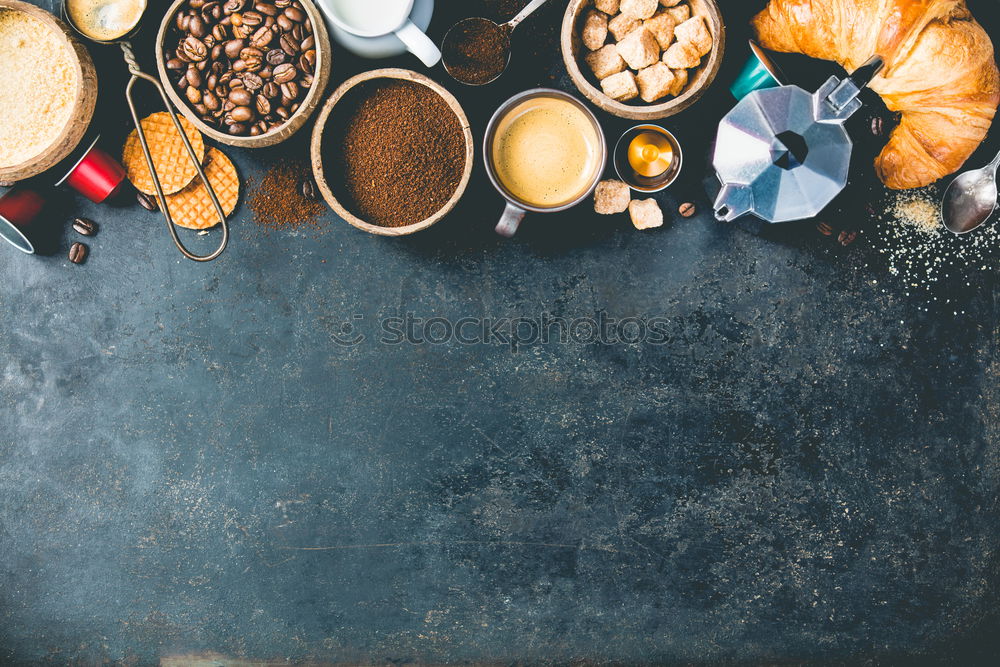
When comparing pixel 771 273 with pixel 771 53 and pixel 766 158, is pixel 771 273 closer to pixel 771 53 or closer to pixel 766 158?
pixel 766 158

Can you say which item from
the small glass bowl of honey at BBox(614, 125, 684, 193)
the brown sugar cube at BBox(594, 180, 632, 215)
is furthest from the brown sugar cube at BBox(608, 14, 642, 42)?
the brown sugar cube at BBox(594, 180, 632, 215)

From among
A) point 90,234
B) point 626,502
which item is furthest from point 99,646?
point 626,502

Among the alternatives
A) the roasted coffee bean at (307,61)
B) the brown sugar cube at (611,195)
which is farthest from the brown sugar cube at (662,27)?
the roasted coffee bean at (307,61)

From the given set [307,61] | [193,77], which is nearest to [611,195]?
[307,61]

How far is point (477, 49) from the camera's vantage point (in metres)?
1.52

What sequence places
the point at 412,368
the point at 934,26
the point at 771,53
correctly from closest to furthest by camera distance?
the point at 934,26 → the point at 771,53 → the point at 412,368

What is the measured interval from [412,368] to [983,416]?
1611 mm

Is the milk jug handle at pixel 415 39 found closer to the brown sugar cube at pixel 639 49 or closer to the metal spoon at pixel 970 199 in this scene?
the brown sugar cube at pixel 639 49

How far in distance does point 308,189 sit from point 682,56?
101 cm

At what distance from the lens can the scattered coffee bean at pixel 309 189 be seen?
1576 mm

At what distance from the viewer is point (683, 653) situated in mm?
1659

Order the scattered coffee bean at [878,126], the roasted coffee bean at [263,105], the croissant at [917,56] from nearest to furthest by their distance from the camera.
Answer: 1. the croissant at [917,56]
2. the roasted coffee bean at [263,105]
3. the scattered coffee bean at [878,126]

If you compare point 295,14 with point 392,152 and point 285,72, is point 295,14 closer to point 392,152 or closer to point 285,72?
point 285,72

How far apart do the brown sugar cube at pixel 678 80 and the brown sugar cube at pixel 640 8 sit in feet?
0.50
